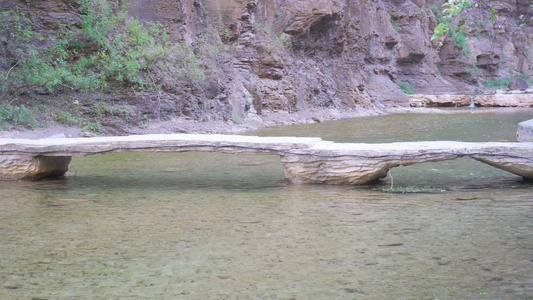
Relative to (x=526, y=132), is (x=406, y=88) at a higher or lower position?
higher

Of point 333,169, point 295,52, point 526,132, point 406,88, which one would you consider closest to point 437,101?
point 406,88

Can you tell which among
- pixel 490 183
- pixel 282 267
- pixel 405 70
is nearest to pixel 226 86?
pixel 490 183

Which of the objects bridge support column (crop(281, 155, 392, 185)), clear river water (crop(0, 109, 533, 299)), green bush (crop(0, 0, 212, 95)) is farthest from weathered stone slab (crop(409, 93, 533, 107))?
bridge support column (crop(281, 155, 392, 185))

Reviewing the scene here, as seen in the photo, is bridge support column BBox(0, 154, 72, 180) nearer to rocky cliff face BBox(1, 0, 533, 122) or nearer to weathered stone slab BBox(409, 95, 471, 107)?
rocky cliff face BBox(1, 0, 533, 122)

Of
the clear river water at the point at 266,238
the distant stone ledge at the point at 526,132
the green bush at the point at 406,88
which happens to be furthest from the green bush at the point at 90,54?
the green bush at the point at 406,88

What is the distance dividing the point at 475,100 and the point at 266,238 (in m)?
32.1

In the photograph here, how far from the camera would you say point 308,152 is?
653 centimetres

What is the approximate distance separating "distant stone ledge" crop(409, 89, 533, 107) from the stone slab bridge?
26.3 meters

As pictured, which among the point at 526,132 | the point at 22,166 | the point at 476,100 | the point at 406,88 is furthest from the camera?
the point at 406,88

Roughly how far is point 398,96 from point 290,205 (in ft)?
87.2

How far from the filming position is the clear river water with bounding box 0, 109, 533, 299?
3234 mm

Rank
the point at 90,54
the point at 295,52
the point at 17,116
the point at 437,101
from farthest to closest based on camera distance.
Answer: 1. the point at 437,101
2. the point at 295,52
3. the point at 90,54
4. the point at 17,116

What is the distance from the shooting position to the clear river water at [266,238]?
10.6 ft

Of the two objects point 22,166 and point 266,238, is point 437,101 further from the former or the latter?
point 266,238
